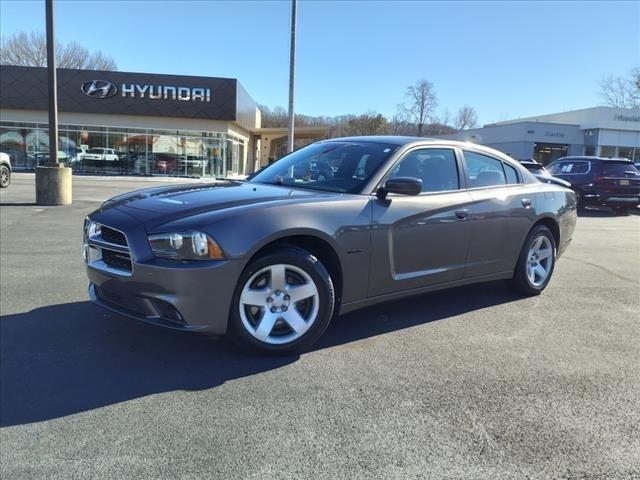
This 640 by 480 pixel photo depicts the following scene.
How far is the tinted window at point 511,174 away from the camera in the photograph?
18.4ft

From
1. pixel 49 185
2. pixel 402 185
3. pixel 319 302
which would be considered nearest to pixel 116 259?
pixel 319 302

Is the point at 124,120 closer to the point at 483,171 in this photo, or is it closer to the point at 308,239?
the point at 483,171

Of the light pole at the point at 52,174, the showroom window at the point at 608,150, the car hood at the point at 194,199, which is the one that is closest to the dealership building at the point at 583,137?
the showroom window at the point at 608,150

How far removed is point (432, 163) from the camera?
→ 485 centimetres

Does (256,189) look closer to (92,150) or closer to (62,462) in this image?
(62,462)

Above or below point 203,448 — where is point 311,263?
above

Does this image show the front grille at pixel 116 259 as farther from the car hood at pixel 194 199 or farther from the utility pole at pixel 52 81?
the utility pole at pixel 52 81

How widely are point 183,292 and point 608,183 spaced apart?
52.6ft

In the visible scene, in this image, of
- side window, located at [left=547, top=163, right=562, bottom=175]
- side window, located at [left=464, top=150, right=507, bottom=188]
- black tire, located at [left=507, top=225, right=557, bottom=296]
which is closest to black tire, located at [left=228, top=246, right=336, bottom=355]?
side window, located at [left=464, top=150, right=507, bottom=188]

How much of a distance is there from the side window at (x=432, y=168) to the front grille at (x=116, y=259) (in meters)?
2.18

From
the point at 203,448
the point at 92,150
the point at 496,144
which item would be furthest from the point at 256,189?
the point at 496,144

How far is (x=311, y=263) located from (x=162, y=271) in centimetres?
102

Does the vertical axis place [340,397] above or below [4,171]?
below

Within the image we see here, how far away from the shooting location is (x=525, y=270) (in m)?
5.56
